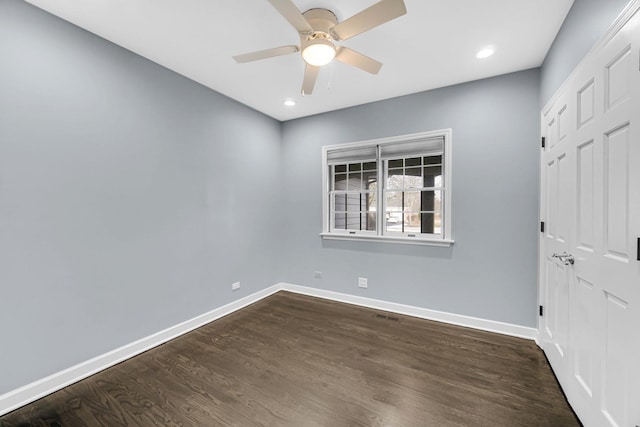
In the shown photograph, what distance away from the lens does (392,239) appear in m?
3.38

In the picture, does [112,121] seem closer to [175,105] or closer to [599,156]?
[175,105]

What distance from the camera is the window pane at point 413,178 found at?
3.34 meters

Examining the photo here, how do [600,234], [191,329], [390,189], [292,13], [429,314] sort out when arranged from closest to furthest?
[600,234] < [292,13] < [191,329] < [429,314] < [390,189]

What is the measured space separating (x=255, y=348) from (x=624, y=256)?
8.83ft

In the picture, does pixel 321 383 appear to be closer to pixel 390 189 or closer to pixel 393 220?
pixel 393 220

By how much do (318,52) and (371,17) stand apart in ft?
1.42

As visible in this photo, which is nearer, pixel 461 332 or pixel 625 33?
pixel 625 33

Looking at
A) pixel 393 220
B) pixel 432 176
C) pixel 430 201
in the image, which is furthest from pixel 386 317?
pixel 432 176

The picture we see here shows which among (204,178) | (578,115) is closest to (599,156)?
(578,115)

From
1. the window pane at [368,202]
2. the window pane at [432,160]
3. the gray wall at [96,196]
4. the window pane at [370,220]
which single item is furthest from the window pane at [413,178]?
the gray wall at [96,196]

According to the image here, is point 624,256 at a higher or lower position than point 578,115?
lower

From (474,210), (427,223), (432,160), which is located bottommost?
(427,223)

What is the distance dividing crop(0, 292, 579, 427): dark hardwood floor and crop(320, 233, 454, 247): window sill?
0.97 m

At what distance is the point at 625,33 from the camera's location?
3.92 feet
